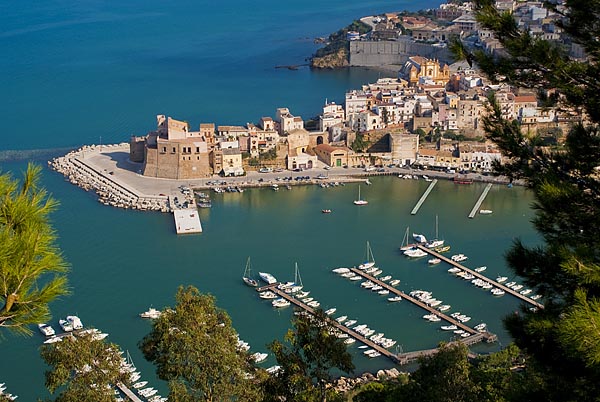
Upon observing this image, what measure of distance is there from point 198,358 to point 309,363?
2.03 ft

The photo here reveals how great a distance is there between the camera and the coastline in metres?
13.6

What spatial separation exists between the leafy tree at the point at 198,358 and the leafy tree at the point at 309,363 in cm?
14

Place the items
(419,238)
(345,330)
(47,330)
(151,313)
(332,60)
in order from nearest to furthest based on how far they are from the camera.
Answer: (345,330)
(47,330)
(151,313)
(419,238)
(332,60)

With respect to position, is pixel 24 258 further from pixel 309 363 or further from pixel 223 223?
pixel 223 223

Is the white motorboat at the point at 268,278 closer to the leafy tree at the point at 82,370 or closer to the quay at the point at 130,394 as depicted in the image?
the quay at the point at 130,394

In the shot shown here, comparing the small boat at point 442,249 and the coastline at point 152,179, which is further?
the coastline at point 152,179

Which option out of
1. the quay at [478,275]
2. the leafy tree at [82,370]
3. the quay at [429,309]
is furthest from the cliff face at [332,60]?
the leafy tree at [82,370]

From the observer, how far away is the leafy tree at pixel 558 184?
104 inches

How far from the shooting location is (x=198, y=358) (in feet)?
13.3

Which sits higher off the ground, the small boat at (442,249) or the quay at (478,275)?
the quay at (478,275)

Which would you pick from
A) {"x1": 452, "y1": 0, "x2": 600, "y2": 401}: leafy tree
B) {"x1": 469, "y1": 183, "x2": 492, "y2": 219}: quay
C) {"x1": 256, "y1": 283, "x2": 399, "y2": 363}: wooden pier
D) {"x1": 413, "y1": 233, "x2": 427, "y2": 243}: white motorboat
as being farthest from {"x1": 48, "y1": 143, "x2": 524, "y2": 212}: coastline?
{"x1": 452, "y1": 0, "x2": 600, "y2": 401}: leafy tree

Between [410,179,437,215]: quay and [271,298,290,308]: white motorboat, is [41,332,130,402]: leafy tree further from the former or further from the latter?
[410,179,437,215]: quay

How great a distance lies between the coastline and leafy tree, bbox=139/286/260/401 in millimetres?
9075

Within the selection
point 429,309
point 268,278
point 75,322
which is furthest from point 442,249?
point 75,322
